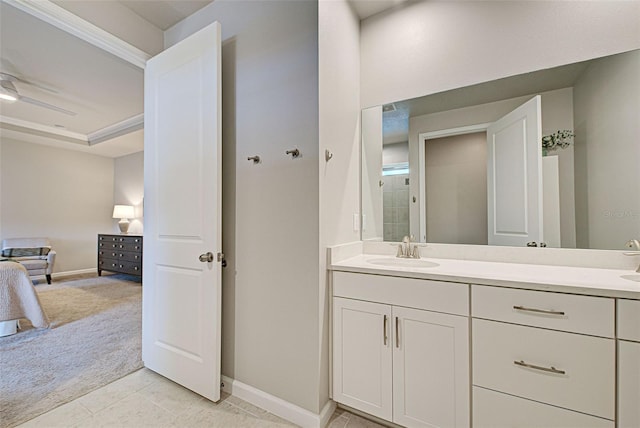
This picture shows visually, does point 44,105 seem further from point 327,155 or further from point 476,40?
point 476,40

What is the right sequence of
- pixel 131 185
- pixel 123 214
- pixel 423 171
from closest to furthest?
pixel 423 171
pixel 123 214
pixel 131 185

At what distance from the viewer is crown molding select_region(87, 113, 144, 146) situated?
13.8 ft

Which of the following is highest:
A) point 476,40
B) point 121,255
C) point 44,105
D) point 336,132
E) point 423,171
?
point 44,105

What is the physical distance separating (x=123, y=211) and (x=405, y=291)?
20.1ft

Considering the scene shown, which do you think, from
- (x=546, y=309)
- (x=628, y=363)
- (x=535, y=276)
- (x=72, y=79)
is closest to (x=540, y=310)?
(x=546, y=309)

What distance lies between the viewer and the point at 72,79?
9.91 feet

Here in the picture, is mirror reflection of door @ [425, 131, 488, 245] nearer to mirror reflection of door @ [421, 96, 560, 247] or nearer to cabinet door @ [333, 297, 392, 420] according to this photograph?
mirror reflection of door @ [421, 96, 560, 247]

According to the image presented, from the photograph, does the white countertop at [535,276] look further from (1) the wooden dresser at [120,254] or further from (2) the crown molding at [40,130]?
(2) the crown molding at [40,130]

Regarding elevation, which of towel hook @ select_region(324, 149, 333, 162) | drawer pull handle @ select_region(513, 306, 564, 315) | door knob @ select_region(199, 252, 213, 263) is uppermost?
towel hook @ select_region(324, 149, 333, 162)

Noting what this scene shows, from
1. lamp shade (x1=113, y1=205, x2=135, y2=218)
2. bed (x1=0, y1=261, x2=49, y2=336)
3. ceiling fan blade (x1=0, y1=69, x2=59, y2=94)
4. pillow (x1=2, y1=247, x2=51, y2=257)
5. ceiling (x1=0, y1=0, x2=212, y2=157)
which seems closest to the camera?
ceiling (x1=0, y1=0, x2=212, y2=157)

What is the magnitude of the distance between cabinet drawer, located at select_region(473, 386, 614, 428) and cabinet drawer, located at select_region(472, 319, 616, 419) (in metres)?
0.02

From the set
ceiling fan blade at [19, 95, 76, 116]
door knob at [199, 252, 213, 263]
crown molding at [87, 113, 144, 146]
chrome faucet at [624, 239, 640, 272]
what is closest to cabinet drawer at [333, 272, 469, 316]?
door knob at [199, 252, 213, 263]

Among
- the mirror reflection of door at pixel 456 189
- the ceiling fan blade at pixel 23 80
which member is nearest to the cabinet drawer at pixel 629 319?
the mirror reflection of door at pixel 456 189

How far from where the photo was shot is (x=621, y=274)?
1230 millimetres
